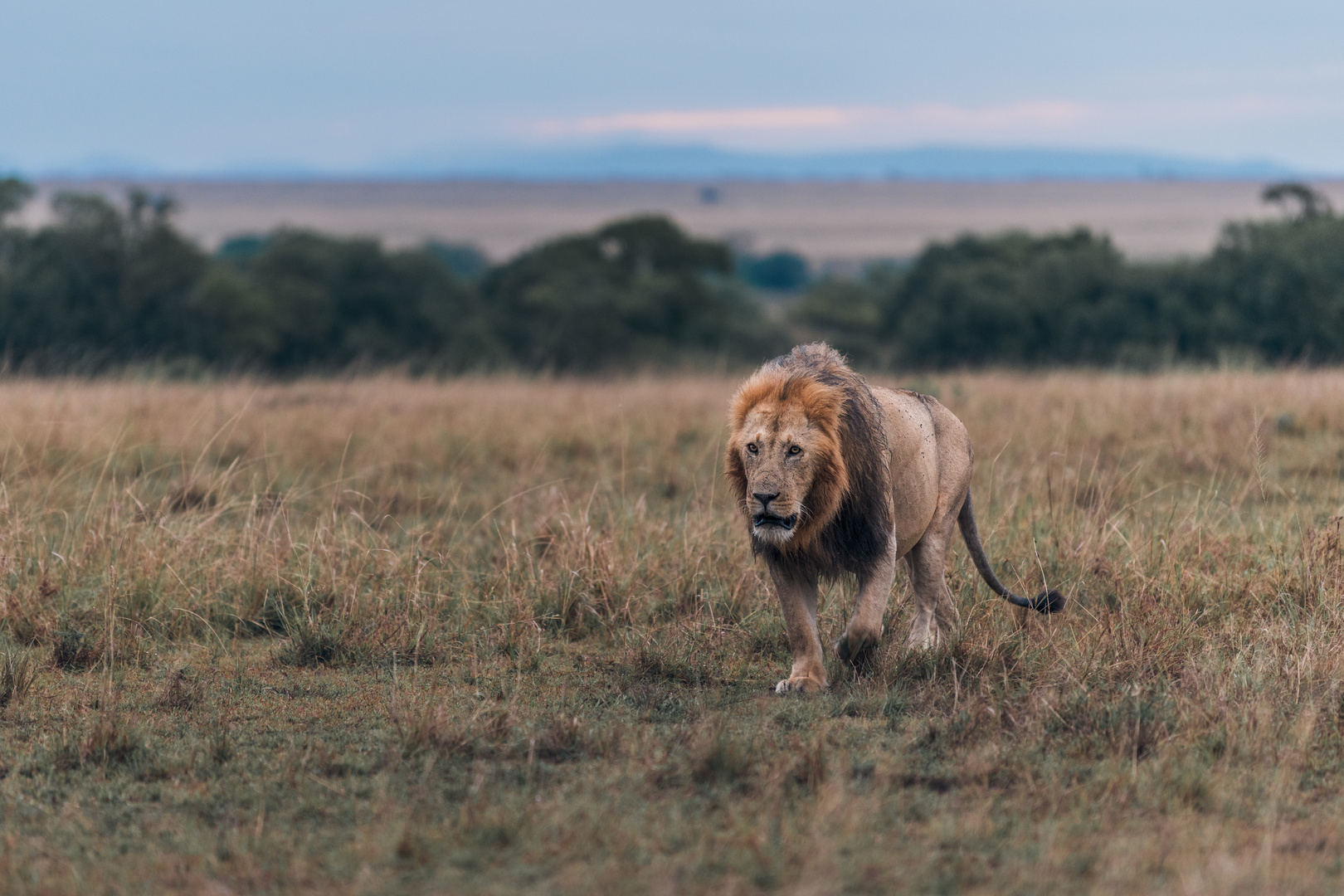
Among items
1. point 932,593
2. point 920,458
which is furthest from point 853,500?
point 932,593

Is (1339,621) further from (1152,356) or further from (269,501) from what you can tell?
(1152,356)

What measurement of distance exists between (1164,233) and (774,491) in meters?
120

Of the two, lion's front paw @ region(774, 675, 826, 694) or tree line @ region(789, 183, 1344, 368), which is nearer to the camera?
lion's front paw @ region(774, 675, 826, 694)

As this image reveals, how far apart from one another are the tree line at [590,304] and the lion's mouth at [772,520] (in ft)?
57.6

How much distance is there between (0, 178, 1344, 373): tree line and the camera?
85.7ft

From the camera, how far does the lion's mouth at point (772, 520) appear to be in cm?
496

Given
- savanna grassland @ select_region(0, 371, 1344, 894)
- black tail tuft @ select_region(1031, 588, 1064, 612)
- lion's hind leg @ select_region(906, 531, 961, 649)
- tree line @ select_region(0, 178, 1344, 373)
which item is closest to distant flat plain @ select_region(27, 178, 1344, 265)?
tree line @ select_region(0, 178, 1344, 373)

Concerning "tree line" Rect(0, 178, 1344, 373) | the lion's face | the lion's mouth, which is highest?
the lion's face

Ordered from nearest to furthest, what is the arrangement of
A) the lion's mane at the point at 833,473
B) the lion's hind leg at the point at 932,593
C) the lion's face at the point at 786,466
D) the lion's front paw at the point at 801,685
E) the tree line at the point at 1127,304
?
the lion's face at the point at 786,466
the lion's mane at the point at 833,473
the lion's front paw at the point at 801,685
the lion's hind leg at the point at 932,593
the tree line at the point at 1127,304

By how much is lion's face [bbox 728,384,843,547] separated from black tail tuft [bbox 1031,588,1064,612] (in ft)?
4.40

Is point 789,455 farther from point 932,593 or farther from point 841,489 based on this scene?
point 932,593

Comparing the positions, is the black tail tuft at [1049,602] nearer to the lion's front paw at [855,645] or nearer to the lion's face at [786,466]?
the lion's front paw at [855,645]

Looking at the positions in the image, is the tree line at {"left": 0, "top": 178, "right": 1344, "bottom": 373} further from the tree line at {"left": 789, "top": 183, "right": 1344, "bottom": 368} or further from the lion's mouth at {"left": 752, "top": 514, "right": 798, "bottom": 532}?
the lion's mouth at {"left": 752, "top": 514, "right": 798, "bottom": 532}

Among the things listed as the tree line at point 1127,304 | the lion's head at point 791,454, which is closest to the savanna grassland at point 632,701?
the lion's head at point 791,454
